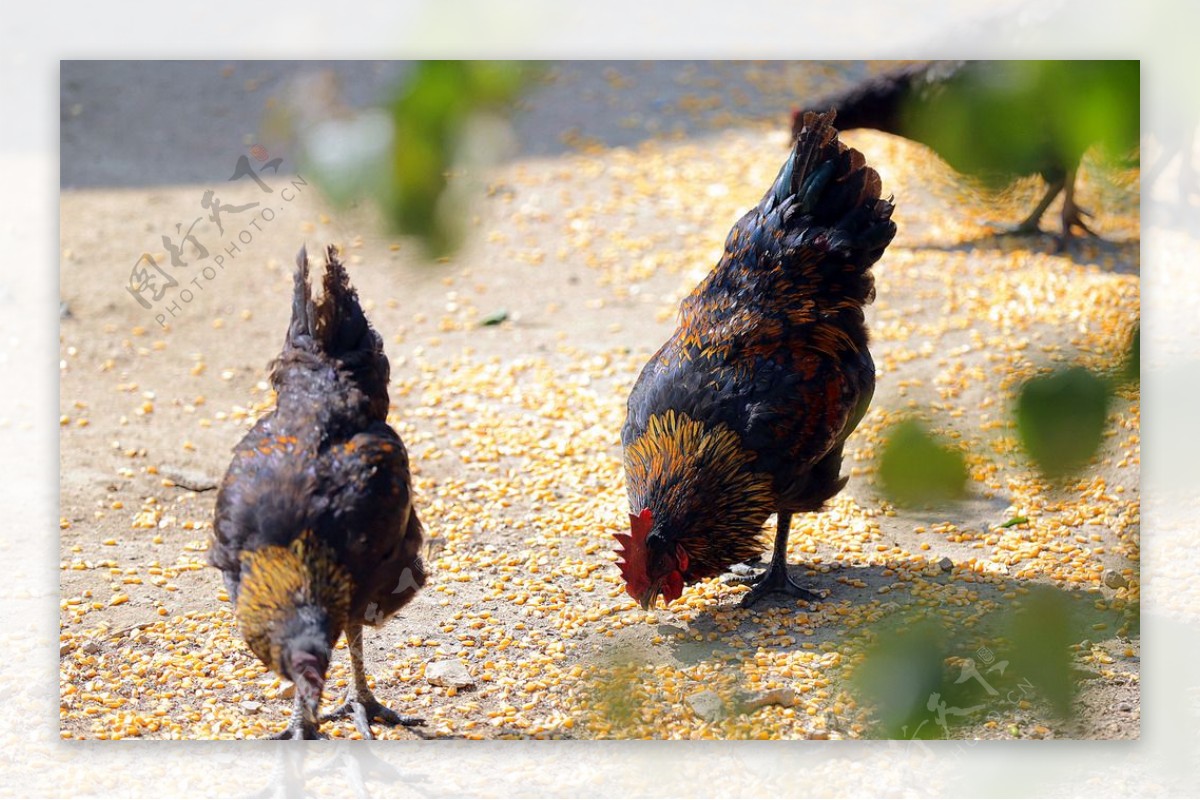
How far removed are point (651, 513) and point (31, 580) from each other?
183cm

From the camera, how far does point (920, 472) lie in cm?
112

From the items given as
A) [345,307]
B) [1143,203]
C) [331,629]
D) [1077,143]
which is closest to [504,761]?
[331,629]

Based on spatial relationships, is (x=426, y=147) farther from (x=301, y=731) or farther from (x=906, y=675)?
(x=301, y=731)

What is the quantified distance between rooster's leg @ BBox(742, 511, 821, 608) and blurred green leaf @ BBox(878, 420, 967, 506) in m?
2.77

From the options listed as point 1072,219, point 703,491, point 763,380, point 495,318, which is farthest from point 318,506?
point 1072,219

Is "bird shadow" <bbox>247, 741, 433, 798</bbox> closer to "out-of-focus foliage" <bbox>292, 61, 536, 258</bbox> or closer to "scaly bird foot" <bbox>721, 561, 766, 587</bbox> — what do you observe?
"scaly bird foot" <bbox>721, 561, 766, 587</bbox>

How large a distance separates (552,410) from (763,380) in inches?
63.8

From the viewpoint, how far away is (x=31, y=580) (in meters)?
3.71

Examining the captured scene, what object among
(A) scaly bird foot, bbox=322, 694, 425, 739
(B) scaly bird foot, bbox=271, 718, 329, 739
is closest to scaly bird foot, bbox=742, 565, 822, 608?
(A) scaly bird foot, bbox=322, 694, 425, 739

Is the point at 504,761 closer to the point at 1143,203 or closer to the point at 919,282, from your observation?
the point at 1143,203

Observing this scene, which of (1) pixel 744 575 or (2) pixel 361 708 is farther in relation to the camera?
(1) pixel 744 575

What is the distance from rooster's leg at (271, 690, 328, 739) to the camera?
131 inches

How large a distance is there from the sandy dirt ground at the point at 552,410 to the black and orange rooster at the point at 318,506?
31 cm

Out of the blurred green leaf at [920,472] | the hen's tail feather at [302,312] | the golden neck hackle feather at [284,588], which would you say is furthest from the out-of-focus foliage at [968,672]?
the hen's tail feather at [302,312]
